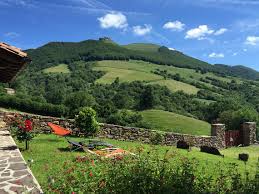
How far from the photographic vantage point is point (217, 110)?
7869 cm

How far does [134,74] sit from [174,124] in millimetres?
52371

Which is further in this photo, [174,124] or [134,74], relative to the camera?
[134,74]

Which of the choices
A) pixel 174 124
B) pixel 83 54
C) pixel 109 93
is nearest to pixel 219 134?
pixel 174 124

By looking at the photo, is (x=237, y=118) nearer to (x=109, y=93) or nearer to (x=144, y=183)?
(x=109, y=93)

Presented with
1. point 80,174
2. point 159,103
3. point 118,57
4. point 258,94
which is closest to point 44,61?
point 118,57

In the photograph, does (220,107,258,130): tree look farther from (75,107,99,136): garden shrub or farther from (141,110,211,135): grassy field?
(75,107,99,136): garden shrub

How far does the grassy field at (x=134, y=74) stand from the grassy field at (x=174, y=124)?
108ft

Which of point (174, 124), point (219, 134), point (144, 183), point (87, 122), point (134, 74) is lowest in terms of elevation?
point (174, 124)

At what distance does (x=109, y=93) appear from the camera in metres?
90.4

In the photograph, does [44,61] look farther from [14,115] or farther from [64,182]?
[64,182]

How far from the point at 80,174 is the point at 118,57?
→ 135558mm

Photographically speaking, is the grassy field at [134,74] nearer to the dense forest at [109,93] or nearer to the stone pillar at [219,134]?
the dense forest at [109,93]

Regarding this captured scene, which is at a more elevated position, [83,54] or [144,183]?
[83,54]

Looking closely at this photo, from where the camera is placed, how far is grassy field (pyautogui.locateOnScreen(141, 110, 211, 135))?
61.2 meters
